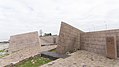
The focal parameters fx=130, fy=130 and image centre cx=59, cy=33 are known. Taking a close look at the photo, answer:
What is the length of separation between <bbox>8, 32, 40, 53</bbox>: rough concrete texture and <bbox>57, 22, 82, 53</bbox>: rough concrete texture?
399 centimetres

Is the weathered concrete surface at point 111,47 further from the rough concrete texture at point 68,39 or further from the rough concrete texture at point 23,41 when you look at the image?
the rough concrete texture at point 23,41

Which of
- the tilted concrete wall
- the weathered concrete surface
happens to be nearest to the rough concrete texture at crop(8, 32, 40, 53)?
the tilted concrete wall

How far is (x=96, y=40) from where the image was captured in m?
6.96

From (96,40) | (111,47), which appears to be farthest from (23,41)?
(111,47)

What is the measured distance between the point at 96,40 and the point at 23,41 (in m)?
6.98

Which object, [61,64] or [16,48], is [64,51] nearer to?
[61,64]

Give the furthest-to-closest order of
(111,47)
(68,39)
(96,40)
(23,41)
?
1. (23,41)
2. (68,39)
3. (96,40)
4. (111,47)

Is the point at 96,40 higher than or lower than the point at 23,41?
higher

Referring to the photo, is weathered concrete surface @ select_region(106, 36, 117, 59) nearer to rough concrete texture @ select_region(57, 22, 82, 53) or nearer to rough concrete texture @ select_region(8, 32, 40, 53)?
rough concrete texture @ select_region(57, 22, 82, 53)

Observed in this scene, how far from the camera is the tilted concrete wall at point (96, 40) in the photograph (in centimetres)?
639

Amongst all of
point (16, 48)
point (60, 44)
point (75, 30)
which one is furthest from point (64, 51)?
point (16, 48)

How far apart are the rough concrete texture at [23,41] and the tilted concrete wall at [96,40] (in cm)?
448

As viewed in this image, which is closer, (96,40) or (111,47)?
(111,47)

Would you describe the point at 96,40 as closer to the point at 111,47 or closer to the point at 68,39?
the point at 111,47
